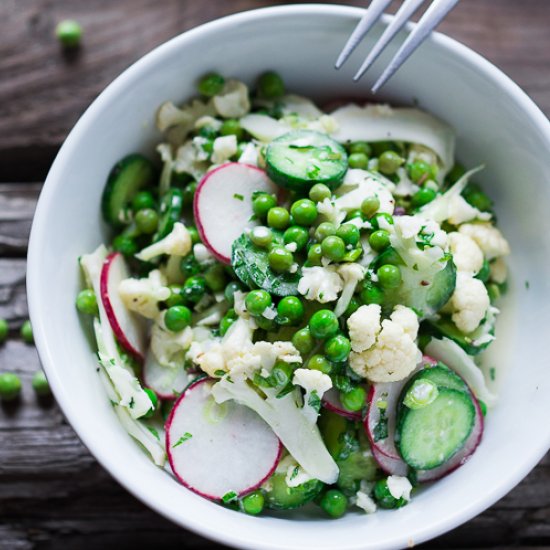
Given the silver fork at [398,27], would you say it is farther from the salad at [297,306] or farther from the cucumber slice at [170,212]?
the cucumber slice at [170,212]

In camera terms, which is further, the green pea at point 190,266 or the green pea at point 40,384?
the green pea at point 40,384

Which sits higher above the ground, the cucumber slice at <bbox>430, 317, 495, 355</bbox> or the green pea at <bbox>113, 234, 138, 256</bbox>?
the cucumber slice at <bbox>430, 317, 495, 355</bbox>

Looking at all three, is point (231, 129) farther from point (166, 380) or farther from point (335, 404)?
point (335, 404)

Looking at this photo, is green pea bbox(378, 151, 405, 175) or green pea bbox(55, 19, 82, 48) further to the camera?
green pea bbox(55, 19, 82, 48)

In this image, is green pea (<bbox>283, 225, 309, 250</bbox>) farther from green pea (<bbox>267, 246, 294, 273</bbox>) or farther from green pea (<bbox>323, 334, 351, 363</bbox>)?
green pea (<bbox>323, 334, 351, 363</bbox>)

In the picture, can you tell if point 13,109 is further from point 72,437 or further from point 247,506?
point 247,506

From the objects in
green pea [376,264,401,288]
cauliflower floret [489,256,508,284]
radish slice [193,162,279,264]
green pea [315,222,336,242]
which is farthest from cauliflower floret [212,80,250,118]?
cauliflower floret [489,256,508,284]

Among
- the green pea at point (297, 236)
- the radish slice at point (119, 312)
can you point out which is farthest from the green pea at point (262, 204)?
the radish slice at point (119, 312)

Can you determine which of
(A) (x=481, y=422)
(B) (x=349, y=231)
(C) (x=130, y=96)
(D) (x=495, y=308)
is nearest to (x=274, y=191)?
(B) (x=349, y=231)
